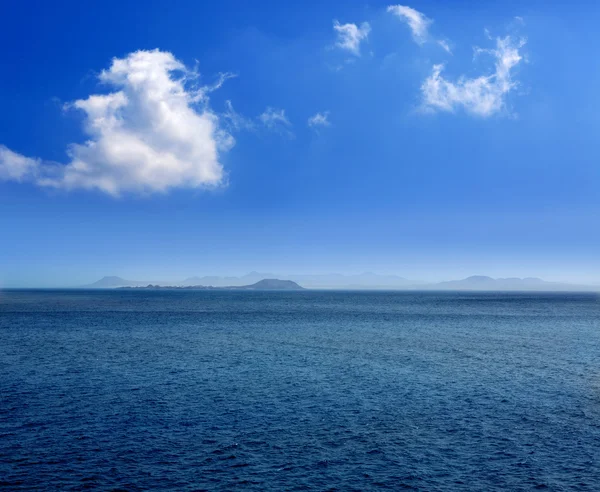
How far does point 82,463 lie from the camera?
26188mm

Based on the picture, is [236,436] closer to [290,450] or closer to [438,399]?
[290,450]

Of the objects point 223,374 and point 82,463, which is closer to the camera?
point 82,463

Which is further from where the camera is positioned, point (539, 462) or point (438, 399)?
point (438, 399)

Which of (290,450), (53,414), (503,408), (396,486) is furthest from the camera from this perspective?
(503,408)

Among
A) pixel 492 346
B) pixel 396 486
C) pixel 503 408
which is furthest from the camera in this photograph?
pixel 492 346

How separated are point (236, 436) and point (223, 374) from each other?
817 inches

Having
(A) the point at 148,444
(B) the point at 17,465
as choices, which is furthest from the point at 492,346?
Answer: (B) the point at 17,465

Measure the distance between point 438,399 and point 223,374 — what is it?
74.1ft

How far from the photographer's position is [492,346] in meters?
75.3

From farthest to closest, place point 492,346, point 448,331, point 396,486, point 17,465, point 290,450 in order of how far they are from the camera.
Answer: point 448,331, point 492,346, point 290,450, point 17,465, point 396,486

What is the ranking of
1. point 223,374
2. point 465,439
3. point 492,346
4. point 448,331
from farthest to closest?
point 448,331
point 492,346
point 223,374
point 465,439

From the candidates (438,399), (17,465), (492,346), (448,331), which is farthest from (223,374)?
(448,331)

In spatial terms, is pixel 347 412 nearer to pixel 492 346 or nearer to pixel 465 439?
pixel 465 439

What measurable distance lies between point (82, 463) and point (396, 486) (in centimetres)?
1693
